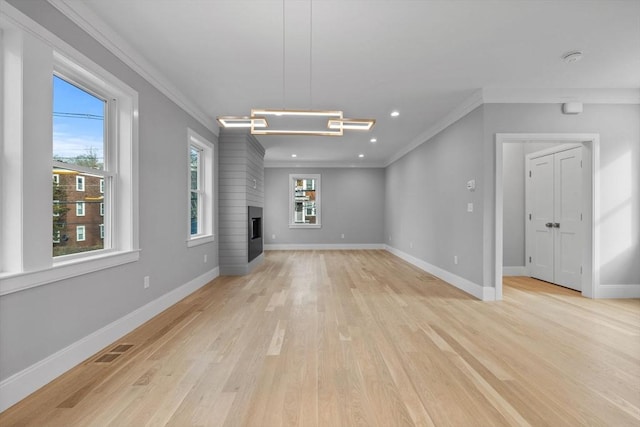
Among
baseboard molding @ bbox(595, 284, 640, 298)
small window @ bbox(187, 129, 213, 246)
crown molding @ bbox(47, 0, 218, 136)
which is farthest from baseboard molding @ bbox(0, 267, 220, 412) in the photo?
baseboard molding @ bbox(595, 284, 640, 298)

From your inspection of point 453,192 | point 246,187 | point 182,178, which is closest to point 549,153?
point 453,192

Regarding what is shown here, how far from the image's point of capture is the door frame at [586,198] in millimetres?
4035

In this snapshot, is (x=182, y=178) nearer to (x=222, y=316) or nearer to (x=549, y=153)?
(x=222, y=316)

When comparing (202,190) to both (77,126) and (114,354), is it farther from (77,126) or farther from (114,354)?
(114,354)

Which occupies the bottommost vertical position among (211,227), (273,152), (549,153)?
(211,227)

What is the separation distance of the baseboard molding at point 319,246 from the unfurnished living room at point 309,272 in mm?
3713

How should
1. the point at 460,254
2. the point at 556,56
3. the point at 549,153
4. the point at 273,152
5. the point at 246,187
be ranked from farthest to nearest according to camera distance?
1. the point at 273,152
2. the point at 246,187
3. the point at 549,153
4. the point at 460,254
5. the point at 556,56

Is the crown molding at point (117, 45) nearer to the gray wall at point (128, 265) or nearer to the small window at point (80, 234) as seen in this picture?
the gray wall at point (128, 265)

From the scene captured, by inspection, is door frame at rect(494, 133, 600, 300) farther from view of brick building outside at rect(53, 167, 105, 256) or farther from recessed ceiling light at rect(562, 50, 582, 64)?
view of brick building outside at rect(53, 167, 105, 256)

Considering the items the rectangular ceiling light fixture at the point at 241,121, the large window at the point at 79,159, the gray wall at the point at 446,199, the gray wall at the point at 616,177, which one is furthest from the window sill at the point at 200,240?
the gray wall at the point at 616,177

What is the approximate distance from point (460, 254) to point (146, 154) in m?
4.42

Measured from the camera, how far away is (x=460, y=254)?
4.71 meters

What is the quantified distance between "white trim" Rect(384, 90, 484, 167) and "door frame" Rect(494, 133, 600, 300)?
566 millimetres

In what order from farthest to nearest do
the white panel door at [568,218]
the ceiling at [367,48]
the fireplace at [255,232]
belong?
the fireplace at [255,232] → the white panel door at [568,218] → the ceiling at [367,48]
